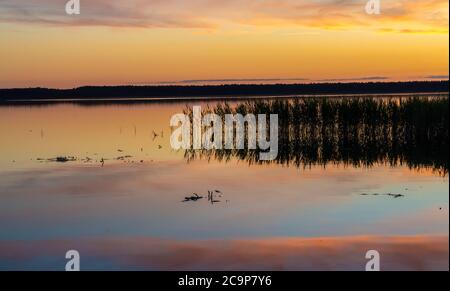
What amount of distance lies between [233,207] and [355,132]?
7595 mm

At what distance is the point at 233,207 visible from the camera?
11.0 meters

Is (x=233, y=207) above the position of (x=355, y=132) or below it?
below

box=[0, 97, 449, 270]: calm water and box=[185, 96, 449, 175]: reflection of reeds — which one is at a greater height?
box=[185, 96, 449, 175]: reflection of reeds

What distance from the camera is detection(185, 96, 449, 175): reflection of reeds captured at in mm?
16266

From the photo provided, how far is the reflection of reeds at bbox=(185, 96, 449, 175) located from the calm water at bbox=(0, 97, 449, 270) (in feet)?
0.22

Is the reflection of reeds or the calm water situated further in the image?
the reflection of reeds

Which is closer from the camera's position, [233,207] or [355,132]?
[233,207]

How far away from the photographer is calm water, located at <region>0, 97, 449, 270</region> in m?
8.11

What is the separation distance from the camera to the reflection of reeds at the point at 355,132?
16266 mm

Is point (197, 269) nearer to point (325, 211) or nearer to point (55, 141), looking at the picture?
point (325, 211)

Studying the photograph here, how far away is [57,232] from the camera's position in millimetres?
9570
